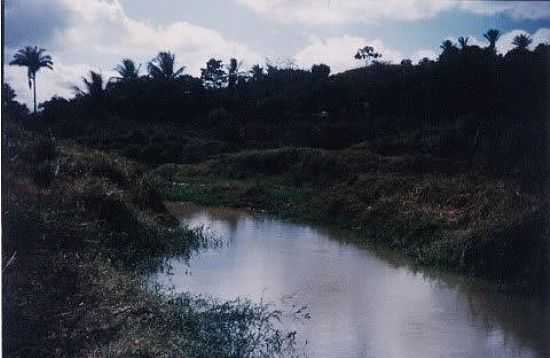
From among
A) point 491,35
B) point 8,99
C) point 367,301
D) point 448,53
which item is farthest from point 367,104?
point 8,99

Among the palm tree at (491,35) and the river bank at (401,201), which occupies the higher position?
the palm tree at (491,35)

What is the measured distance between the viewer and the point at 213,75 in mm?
26109

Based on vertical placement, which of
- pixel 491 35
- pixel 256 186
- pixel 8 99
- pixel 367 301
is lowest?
pixel 367 301

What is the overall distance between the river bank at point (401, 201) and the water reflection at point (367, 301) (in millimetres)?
388

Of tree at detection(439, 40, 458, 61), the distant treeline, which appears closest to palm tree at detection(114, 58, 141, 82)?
the distant treeline

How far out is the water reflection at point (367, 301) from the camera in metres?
5.09

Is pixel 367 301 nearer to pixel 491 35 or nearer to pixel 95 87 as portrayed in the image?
pixel 491 35

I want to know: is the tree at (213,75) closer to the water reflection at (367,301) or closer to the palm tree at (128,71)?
the palm tree at (128,71)

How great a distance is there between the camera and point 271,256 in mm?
8367

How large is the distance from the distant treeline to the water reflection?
2036 millimetres

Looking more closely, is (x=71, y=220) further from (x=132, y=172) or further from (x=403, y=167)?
(x=403, y=167)

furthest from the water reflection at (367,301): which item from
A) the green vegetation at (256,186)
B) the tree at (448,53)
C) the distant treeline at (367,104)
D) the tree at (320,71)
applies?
the tree at (320,71)

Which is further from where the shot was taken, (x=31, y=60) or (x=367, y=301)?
(x=31, y=60)

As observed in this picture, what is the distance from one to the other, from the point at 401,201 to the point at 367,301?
3800mm
